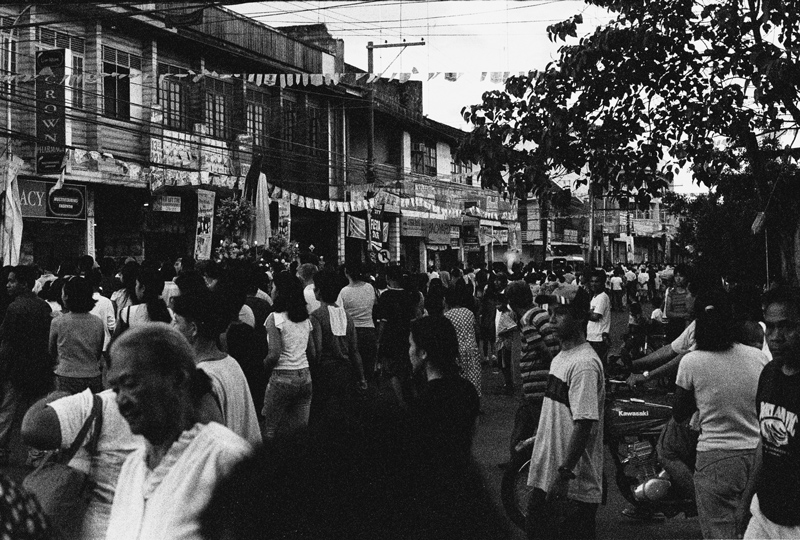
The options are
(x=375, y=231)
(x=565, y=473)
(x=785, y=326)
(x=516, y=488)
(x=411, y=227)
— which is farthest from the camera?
(x=411, y=227)

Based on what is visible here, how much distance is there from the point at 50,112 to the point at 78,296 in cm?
1128

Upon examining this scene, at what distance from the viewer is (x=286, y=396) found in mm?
7520

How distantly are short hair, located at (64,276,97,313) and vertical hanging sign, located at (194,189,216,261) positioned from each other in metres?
10.6

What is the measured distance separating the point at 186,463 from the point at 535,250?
186 feet

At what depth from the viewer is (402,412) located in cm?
188

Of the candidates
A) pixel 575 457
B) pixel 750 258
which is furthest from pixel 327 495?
pixel 750 258

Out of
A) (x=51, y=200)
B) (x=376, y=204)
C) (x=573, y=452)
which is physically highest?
(x=376, y=204)

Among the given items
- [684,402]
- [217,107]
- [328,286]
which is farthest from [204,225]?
[684,402]

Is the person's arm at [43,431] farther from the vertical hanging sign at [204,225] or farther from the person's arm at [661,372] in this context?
the vertical hanging sign at [204,225]

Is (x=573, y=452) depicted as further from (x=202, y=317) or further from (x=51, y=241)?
(x=51, y=241)

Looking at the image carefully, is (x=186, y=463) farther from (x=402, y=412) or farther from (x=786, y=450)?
(x=786, y=450)

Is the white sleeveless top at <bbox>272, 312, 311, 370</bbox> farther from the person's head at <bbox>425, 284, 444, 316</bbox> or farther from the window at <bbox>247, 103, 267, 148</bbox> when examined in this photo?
the window at <bbox>247, 103, 267, 148</bbox>

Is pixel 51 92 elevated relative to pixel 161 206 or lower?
elevated

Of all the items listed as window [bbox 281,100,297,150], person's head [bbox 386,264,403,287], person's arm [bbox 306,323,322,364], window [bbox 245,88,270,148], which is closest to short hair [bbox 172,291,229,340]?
person's arm [bbox 306,323,322,364]
